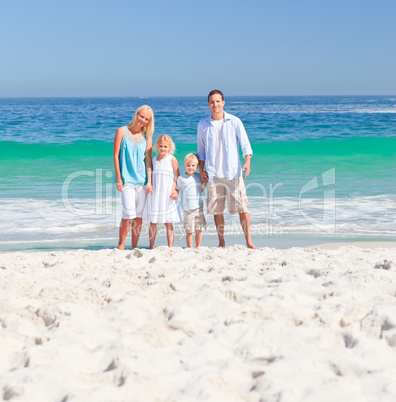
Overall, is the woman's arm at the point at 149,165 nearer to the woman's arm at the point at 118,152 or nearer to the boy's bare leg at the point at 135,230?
the woman's arm at the point at 118,152

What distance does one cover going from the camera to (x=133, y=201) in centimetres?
521

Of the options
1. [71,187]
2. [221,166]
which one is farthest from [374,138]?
[221,166]

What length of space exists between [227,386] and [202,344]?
1.33 ft

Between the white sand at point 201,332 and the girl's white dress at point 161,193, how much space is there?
1161 millimetres

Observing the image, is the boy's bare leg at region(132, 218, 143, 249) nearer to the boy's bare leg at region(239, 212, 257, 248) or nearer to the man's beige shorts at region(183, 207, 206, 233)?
the man's beige shorts at region(183, 207, 206, 233)

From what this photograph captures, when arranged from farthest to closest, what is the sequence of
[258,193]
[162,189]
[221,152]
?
[258,193] → [162,189] → [221,152]

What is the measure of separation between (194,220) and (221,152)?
83cm

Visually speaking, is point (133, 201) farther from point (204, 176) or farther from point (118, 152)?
point (204, 176)

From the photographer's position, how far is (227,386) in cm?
212

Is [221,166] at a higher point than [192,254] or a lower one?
higher

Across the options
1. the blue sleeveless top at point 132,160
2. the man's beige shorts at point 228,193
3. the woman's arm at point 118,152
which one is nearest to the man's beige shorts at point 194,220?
the man's beige shorts at point 228,193

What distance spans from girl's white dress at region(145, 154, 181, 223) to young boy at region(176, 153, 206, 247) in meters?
0.15

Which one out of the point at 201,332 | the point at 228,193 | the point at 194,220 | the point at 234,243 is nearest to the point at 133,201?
the point at 194,220

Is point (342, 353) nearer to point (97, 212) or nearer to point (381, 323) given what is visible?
point (381, 323)
